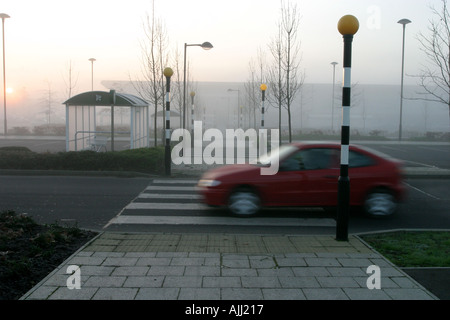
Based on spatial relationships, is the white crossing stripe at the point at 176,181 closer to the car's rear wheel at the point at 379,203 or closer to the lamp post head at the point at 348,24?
the car's rear wheel at the point at 379,203

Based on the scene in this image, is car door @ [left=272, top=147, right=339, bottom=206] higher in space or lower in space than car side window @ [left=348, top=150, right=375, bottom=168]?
lower

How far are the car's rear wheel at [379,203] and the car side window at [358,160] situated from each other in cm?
60

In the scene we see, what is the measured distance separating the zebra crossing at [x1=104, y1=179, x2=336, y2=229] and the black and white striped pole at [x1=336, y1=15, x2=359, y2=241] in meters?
1.62

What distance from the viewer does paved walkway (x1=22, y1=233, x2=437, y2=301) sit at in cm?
538

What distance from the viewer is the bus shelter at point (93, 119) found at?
22053mm

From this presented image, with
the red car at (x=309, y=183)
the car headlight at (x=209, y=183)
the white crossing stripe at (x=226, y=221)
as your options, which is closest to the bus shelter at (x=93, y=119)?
the car headlight at (x=209, y=183)

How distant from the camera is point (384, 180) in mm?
10031

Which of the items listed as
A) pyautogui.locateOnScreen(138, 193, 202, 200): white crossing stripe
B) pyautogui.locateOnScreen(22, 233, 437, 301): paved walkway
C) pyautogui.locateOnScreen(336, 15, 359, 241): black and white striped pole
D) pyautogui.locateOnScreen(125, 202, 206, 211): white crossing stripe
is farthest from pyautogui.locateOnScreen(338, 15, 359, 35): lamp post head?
pyautogui.locateOnScreen(138, 193, 202, 200): white crossing stripe

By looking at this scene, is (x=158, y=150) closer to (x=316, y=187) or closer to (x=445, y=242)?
(x=316, y=187)

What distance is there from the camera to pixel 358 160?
1008 centimetres

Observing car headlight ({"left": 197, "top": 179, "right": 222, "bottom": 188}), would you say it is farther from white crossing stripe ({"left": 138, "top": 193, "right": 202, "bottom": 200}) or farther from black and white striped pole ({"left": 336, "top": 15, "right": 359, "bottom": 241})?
black and white striped pole ({"left": 336, "top": 15, "right": 359, "bottom": 241})

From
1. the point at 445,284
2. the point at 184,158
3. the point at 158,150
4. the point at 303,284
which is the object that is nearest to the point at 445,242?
the point at 445,284

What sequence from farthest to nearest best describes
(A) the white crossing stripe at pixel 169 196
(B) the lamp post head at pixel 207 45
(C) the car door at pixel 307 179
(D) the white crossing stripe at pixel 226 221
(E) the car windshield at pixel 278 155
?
(B) the lamp post head at pixel 207 45
(A) the white crossing stripe at pixel 169 196
(E) the car windshield at pixel 278 155
(C) the car door at pixel 307 179
(D) the white crossing stripe at pixel 226 221

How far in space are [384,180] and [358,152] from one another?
2.55 ft
